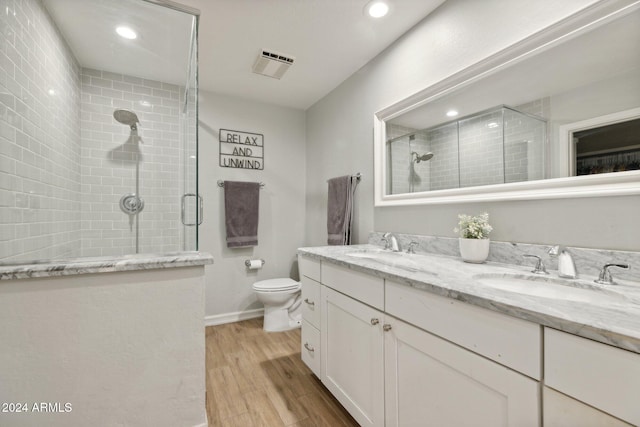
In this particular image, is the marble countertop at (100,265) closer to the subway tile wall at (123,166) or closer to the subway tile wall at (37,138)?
the subway tile wall at (37,138)

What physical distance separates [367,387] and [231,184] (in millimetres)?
2125

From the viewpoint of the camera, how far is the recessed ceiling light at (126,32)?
1.71 meters

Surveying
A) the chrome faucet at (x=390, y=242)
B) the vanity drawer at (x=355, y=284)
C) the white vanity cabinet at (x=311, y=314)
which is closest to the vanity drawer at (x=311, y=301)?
the white vanity cabinet at (x=311, y=314)

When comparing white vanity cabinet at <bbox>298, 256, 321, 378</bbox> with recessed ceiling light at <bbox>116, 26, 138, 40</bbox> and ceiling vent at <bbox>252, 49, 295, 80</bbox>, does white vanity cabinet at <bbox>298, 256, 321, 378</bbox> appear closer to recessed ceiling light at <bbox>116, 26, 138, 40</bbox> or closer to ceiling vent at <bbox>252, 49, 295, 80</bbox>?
ceiling vent at <bbox>252, 49, 295, 80</bbox>

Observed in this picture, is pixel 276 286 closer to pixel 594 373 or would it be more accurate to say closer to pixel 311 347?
pixel 311 347

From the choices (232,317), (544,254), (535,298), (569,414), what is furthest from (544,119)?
(232,317)

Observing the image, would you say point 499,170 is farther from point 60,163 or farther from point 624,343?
point 60,163

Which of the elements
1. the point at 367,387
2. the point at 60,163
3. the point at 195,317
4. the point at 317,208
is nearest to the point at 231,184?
the point at 317,208

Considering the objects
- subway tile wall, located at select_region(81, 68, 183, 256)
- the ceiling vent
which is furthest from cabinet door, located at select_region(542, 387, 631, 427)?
the ceiling vent

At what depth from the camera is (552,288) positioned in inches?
38.5

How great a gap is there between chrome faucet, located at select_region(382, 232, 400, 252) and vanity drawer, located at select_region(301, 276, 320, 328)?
1.84ft

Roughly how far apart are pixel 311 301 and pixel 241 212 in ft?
4.53

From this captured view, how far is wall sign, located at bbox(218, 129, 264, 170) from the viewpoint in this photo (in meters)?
2.72

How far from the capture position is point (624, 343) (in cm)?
52
